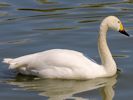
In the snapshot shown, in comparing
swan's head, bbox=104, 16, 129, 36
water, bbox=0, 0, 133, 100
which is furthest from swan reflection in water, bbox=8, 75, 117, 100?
swan's head, bbox=104, 16, 129, 36

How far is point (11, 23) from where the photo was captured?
14516 mm

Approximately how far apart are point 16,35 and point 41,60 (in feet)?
9.25

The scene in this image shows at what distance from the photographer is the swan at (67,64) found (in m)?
10.6

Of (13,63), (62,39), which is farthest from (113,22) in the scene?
(62,39)

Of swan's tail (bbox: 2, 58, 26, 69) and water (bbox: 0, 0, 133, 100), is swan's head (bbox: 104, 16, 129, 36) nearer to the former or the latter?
water (bbox: 0, 0, 133, 100)

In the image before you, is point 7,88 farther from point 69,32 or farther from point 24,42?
point 69,32

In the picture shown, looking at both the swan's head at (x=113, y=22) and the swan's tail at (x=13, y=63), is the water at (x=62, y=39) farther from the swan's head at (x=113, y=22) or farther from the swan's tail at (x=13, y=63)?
the swan's head at (x=113, y=22)

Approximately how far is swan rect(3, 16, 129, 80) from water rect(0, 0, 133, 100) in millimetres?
107

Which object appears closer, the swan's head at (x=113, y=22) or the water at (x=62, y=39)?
the water at (x=62, y=39)

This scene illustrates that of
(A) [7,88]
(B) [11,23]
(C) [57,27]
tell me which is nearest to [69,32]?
(C) [57,27]

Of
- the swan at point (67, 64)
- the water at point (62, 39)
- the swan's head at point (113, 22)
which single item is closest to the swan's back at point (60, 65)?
the swan at point (67, 64)

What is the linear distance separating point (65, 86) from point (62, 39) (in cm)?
269

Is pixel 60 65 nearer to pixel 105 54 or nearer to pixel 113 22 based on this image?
pixel 105 54

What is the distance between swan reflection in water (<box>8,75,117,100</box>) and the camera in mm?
9992
